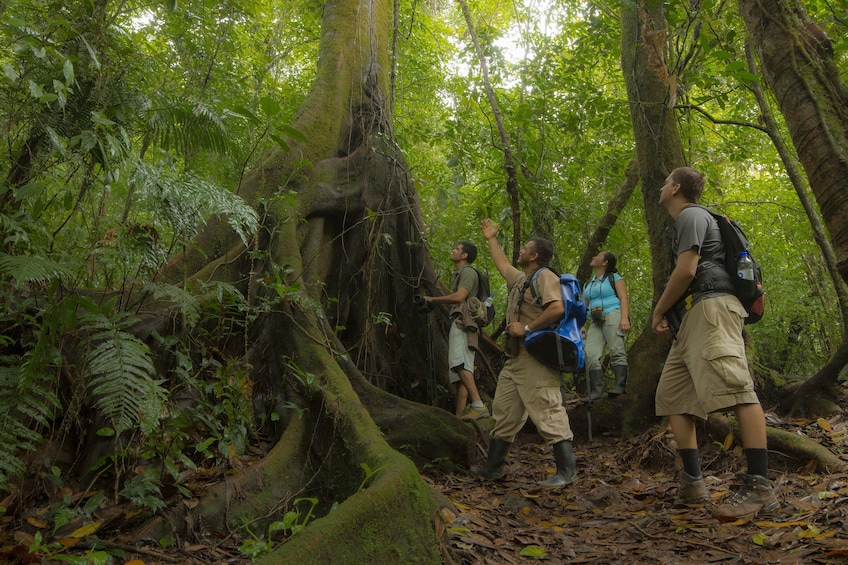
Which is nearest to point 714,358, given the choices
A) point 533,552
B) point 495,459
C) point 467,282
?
point 533,552

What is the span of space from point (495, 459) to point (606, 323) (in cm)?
283

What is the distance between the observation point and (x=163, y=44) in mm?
9133

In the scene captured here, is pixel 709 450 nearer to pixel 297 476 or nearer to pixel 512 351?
pixel 512 351

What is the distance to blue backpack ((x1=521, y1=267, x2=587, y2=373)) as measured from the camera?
16.1ft

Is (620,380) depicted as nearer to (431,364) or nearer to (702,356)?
(431,364)

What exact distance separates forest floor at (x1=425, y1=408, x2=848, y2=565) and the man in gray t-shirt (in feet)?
0.56

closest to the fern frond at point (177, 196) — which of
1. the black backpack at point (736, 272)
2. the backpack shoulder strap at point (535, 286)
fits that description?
the backpack shoulder strap at point (535, 286)

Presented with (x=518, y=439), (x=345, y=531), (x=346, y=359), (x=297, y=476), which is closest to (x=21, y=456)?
(x=297, y=476)

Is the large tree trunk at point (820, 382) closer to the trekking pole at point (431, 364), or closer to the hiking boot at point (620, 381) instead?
the hiking boot at point (620, 381)

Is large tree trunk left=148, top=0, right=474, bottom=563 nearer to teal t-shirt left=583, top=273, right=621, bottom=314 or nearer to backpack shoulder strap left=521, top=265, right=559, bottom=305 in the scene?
backpack shoulder strap left=521, top=265, right=559, bottom=305

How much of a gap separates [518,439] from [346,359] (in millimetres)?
2892

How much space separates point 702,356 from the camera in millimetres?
3955

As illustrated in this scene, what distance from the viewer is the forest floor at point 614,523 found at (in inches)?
108

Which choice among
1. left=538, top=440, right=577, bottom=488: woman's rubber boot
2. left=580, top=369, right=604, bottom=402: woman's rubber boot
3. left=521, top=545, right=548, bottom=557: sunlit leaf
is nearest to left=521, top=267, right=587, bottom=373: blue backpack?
left=538, top=440, right=577, bottom=488: woman's rubber boot
